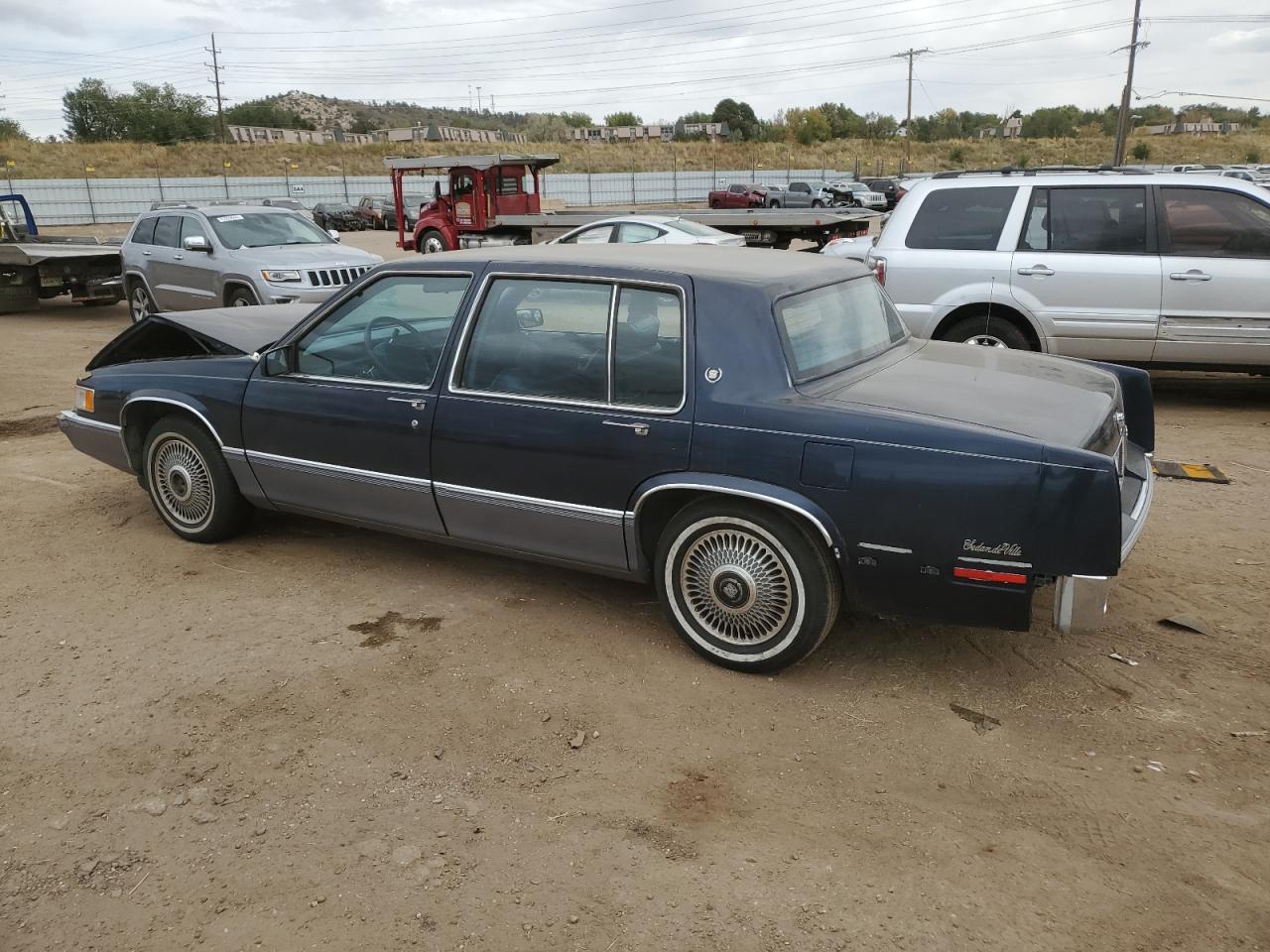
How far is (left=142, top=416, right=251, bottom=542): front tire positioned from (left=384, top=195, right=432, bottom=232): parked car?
88.1ft

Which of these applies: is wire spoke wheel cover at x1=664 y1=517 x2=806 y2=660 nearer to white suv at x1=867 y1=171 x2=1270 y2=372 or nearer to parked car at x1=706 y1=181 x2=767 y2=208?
white suv at x1=867 y1=171 x2=1270 y2=372

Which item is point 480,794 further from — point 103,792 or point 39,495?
point 39,495

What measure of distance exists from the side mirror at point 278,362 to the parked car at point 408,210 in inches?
1076

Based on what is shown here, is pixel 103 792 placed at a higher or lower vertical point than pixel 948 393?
lower

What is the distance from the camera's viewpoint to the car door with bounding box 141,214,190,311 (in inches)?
489

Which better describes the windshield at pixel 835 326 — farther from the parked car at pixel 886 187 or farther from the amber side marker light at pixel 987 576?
the parked car at pixel 886 187

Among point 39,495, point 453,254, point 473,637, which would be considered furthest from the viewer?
point 39,495

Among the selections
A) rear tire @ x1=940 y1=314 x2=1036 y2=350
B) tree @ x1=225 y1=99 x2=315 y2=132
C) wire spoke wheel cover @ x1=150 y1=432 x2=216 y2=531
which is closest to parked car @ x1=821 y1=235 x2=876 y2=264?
rear tire @ x1=940 y1=314 x2=1036 y2=350

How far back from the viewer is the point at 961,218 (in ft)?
26.5

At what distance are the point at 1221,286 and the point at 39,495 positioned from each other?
8424mm

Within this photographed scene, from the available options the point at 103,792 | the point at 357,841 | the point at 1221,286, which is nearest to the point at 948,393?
the point at 357,841

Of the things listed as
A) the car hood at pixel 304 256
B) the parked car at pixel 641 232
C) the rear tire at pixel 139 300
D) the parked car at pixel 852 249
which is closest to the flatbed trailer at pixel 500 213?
the parked car at pixel 641 232

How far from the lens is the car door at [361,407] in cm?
433

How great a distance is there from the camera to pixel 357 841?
2879 mm
